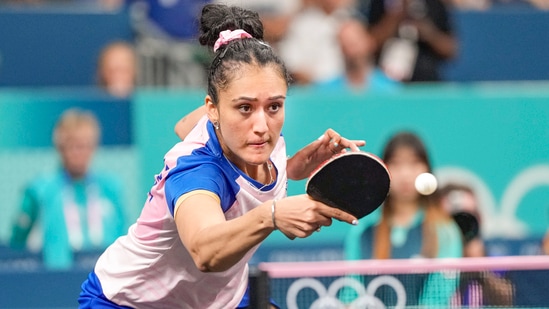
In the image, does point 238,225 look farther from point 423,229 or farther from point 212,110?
point 423,229

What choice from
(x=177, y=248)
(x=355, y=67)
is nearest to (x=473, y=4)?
(x=355, y=67)

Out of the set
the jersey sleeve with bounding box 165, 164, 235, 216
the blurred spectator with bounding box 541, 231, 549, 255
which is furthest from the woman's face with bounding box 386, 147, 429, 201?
the jersey sleeve with bounding box 165, 164, 235, 216

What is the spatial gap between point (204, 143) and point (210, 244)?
25.6 inches

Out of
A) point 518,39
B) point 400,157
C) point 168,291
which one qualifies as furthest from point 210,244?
point 518,39

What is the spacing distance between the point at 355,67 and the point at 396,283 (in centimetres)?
548

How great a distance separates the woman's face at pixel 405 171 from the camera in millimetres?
6758

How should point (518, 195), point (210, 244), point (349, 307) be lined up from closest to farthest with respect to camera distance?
1. point (210, 244)
2. point (349, 307)
3. point (518, 195)

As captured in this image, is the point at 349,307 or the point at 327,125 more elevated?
the point at 327,125

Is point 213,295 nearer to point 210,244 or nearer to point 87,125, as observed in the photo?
point 210,244

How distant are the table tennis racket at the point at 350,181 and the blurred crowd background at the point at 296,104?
352cm

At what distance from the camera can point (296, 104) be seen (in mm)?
8531

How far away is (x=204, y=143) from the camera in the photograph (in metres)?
3.71

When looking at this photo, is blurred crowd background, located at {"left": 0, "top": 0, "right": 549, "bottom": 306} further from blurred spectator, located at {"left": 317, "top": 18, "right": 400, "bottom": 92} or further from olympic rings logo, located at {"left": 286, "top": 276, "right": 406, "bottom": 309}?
olympic rings logo, located at {"left": 286, "top": 276, "right": 406, "bottom": 309}

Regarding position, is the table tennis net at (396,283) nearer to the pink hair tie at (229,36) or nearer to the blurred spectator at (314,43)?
the pink hair tie at (229,36)
